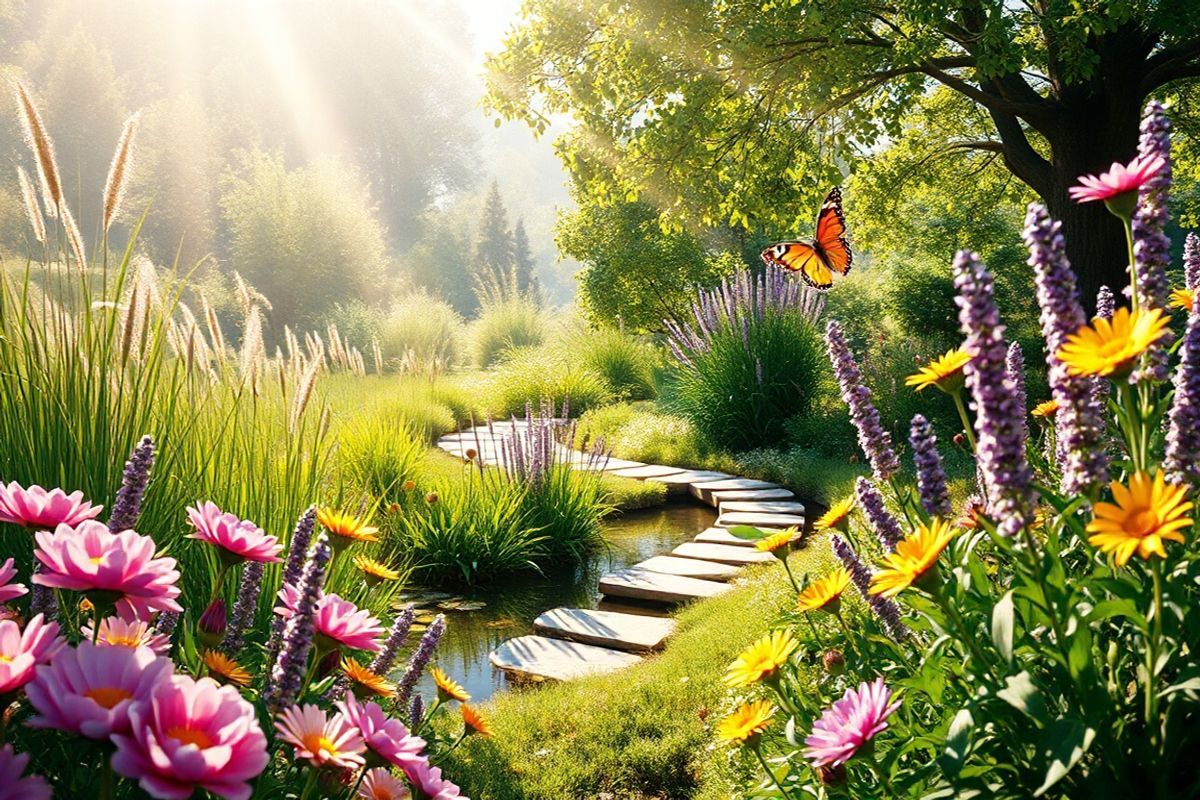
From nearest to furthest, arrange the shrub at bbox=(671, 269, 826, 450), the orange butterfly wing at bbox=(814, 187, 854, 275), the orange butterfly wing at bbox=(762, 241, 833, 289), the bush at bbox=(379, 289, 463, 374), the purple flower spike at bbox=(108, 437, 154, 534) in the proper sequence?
1. the purple flower spike at bbox=(108, 437, 154, 534)
2. the orange butterfly wing at bbox=(814, 187, 854, 275)
3. the orange butterfly wing at bbox=(762, 241, 833, 289)
4. the shrub at bbox=(671, 269, 826, 450)
5. the bush at bbox=(379, 289, 463, 374)

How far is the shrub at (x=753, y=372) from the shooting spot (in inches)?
336

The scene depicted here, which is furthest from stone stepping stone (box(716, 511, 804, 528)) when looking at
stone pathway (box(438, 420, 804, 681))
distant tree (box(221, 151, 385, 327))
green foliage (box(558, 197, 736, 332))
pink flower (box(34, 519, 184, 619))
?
distant tree (box(221, 151, 385, 327))

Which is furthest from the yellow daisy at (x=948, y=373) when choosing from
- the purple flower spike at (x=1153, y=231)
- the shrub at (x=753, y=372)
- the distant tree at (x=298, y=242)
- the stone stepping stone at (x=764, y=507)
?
the distant tree at (x=298, y=242)

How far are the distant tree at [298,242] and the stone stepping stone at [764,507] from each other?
1961 cm

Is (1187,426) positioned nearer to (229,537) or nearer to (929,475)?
(929,475)

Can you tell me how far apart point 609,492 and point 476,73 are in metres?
4.04

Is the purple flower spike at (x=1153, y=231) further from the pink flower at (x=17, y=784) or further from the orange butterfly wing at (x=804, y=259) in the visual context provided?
the orange butterfly wing at (x=804, y=259)

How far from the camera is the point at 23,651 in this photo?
798 millimetres

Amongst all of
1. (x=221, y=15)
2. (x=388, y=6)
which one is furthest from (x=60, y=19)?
(x=388, y=6)

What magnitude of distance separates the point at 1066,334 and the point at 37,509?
1.32m

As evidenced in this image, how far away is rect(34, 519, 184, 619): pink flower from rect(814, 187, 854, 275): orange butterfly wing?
266 inches

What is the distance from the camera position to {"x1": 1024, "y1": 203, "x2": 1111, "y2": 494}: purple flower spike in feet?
3.64

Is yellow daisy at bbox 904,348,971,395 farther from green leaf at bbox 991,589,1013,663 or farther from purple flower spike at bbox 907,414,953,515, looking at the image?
green leaf at bbox 991,589,1013,663

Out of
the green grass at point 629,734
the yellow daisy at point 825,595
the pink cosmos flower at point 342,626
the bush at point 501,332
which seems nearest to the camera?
the pink cosmos flower at point 342,626
